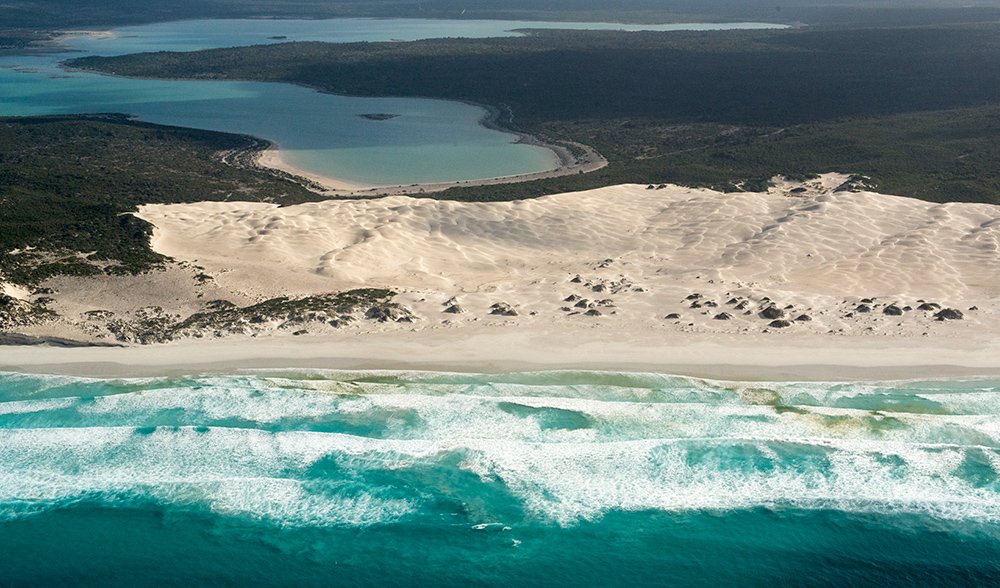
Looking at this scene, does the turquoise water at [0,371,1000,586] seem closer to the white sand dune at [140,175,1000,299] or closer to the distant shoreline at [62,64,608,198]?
the white sand dune at [140,175,1000,299]

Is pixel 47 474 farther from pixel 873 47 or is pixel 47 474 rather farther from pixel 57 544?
pixel 873 47

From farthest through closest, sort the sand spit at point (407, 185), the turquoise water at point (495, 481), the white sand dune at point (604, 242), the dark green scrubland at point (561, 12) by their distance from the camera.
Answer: the dark green scrubland at point (561, 12) < the sand spit at point (407, 185) < the white sand dune at point (604, 242) < the turquoise water at point (495, 481)

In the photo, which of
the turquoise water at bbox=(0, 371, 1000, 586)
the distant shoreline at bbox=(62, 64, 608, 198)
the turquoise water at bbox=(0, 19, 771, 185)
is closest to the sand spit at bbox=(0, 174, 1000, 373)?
the turquoise water at bbox=(0, 371, 1000, 586)

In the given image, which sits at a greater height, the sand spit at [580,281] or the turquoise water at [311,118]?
the sand spit at [580,281]

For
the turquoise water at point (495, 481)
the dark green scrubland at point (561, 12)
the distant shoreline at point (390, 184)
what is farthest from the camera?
the dark green scrubland at point (561, 12)

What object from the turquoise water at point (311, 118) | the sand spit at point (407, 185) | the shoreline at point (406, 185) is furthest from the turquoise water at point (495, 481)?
the turquoise water at point (311, 118)

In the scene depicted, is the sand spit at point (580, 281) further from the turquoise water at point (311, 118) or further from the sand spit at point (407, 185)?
the turquoise water at point (311, 118)

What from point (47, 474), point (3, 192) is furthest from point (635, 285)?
point (3, 192)
